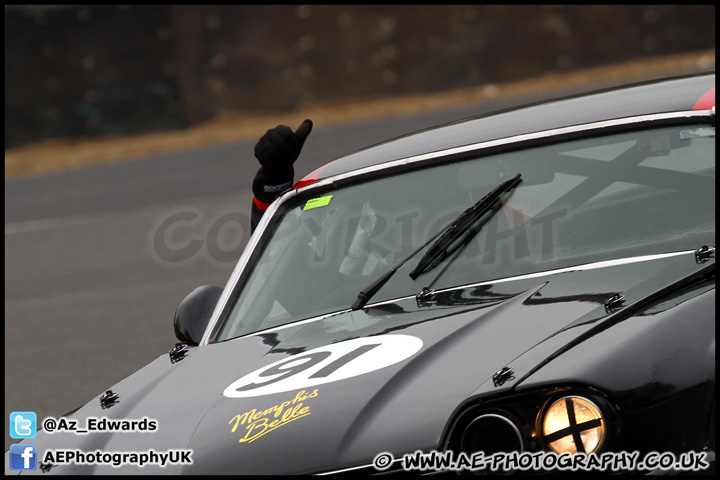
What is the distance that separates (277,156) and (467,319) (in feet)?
5.63

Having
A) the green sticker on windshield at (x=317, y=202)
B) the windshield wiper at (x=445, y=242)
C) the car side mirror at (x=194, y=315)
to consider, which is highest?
the green sticker on windshield at (x=317, y=202)

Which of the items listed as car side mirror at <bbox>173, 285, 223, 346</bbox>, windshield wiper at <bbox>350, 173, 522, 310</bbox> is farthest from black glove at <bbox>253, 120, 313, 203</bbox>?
windshield wiper at <bbox>350, 173, 522, 310</bbox>

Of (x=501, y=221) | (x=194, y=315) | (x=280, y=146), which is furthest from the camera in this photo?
(x=280, y=146)

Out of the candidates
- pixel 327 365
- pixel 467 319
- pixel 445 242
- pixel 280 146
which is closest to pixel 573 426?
pixel 467 319

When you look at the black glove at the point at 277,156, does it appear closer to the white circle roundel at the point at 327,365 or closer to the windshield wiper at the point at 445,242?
the windshield wiper at the point at 445,242

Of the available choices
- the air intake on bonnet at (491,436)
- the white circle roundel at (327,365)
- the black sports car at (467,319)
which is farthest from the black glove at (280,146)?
the air intake on bonnet at (491,436)

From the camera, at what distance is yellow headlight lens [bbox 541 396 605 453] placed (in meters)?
2.24

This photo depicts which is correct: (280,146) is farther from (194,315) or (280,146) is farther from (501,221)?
(501,221)

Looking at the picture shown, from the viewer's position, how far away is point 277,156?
14.1 ft

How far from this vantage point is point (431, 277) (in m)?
3.20

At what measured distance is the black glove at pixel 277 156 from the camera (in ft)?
14.0

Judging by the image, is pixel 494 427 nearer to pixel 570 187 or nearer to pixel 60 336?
pixel 570 187

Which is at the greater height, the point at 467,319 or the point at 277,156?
the point at 277,156

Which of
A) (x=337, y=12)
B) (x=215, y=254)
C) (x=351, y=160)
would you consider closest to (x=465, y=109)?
(x=337, y=12)
